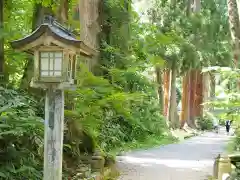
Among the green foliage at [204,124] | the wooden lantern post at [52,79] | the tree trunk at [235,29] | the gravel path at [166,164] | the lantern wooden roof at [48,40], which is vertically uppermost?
the tree trunk at [235,29]

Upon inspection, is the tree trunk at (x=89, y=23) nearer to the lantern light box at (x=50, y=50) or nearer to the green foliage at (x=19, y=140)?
the green foliage at (x=19, y=140)

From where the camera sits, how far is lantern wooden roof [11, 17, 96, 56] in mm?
5297

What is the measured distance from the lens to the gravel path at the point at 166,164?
34.8ft

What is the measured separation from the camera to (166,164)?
12.6 m

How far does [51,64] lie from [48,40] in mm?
340

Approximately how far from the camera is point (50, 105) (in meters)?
5.45

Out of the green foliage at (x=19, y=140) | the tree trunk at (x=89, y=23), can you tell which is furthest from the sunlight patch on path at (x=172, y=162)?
the green foliage at (x=19, y=140)

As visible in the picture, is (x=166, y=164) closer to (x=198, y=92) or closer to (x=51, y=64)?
(x=51, y=64)

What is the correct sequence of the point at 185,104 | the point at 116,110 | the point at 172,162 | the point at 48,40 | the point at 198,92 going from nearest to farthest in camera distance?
the point at 48,40
the point at 116,110
the point at 172,162
the point at 185,104
the point at 198,92

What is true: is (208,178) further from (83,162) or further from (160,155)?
(160,155)

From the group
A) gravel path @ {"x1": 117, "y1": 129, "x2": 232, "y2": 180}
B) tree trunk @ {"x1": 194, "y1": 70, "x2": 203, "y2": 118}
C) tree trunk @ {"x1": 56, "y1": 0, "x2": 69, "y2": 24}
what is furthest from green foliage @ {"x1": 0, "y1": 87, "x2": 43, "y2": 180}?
tree trunk @ {"x1": 194, "y1": 70, "x2": 203, "y2": 118}

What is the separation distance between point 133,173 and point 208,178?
1981 millimetres

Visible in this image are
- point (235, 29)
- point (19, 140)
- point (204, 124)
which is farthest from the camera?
point (204, 124)

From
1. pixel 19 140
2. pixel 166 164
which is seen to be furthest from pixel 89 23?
pixel 19 140
